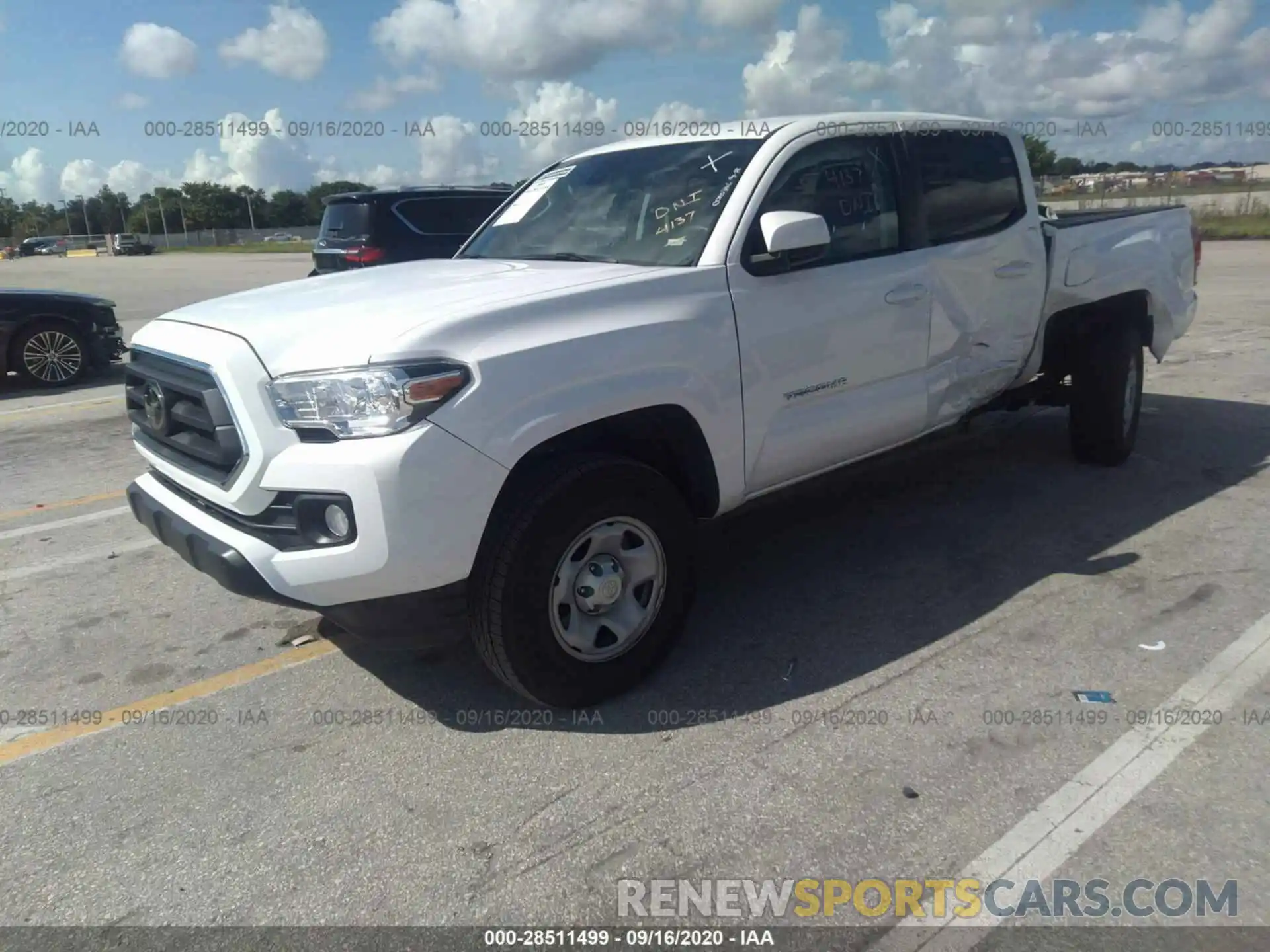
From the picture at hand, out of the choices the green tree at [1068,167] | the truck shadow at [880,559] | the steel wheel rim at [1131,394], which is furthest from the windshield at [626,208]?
the green tree at [1068,167]

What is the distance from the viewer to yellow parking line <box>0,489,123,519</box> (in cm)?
596

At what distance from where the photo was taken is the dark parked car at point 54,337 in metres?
10.4

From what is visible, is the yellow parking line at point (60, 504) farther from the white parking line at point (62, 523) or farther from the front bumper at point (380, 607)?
the front bumper at point (380, 607)

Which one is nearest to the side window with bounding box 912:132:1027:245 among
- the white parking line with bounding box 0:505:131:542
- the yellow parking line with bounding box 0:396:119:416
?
the white parking line with bounding box 0:505:131:542

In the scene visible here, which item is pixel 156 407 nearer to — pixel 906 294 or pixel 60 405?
pixel 906 294

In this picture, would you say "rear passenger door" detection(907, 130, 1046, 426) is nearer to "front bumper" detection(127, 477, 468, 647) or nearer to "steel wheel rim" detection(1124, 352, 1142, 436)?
"steel wheel rim" detection(1124, 352, 1142, 436)

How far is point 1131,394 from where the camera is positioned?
5918 millimetres

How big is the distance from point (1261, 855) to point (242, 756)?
3010mm

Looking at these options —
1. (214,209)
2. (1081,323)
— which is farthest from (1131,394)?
(214,209)

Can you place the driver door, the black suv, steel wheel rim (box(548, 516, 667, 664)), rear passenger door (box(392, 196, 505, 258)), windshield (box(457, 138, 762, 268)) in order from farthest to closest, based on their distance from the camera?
1. rear passenger door (box(392, 196, 505, 258))
2. the black suv
3. windshield (box(457, 138, 762, 268))
4. the driver door
5. steel wheel rim (box(548, 516, 667, 664))

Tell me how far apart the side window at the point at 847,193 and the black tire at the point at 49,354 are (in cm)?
948

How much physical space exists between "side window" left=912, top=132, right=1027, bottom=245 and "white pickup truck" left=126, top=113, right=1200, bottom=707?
0.06 feet

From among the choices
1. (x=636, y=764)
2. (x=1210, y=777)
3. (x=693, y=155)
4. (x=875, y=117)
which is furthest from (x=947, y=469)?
(x=636, y=764)

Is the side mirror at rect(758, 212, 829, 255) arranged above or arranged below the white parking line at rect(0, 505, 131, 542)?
above
